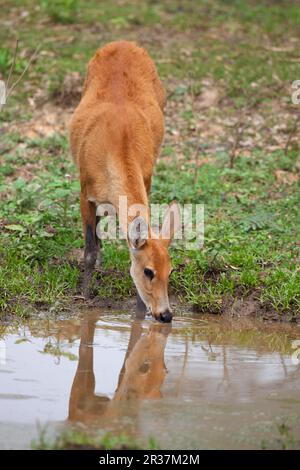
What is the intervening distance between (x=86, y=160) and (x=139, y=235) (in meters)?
1.40

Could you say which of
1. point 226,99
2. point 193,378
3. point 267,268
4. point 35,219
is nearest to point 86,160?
point 35,219

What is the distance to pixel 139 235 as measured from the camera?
8.00 meters

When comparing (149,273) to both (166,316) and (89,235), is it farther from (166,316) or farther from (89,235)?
(89,235)

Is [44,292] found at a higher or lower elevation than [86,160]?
lower

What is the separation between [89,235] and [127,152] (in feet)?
3.41

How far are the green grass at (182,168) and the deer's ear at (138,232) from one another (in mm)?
1156

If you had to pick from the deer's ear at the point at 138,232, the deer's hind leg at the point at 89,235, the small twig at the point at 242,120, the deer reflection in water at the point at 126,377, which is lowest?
the deer reflection in water at the point at 126,377

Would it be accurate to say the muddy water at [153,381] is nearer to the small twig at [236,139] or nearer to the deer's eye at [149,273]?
the deer's eye at [149,273]

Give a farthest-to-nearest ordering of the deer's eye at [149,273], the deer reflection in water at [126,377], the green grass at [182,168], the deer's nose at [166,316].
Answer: the green grass at [182,168] < the deer's eye at [149,273] < the deer's nose at [166,316] < the deer reflection in water at [126,377]

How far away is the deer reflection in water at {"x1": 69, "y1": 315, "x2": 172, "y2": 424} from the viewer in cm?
617

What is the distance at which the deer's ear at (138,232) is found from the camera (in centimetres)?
796

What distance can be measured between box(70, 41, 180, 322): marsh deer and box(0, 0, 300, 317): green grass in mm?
650

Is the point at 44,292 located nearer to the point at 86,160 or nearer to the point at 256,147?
the point at 86,160

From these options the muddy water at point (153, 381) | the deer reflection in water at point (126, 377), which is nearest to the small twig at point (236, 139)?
the muddy water at point (153, 381)
